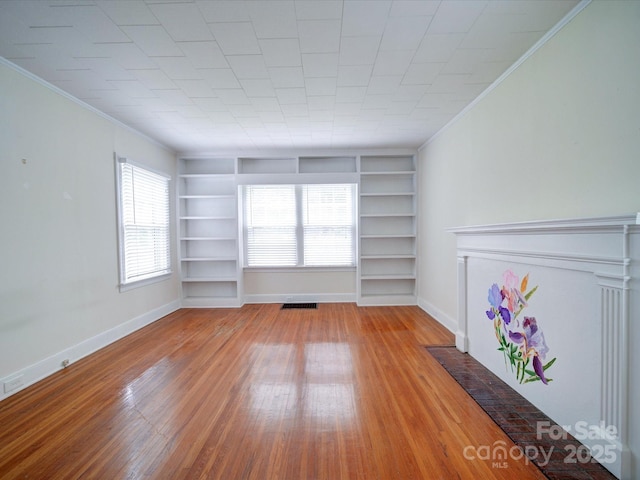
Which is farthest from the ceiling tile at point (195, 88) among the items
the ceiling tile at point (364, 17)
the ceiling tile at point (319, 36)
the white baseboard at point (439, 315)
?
the white baseboard at point (439, 315)

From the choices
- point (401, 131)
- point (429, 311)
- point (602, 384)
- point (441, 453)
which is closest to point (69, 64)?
point (401, 131)

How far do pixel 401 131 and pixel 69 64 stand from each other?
12.0 feet

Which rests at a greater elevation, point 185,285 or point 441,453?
point 185,285

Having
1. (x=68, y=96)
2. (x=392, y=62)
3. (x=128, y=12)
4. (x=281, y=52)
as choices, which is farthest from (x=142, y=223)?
(x=392, y=62)

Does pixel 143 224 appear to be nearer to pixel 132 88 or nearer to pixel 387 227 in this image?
pixel 132 88

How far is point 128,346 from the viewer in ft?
11.1

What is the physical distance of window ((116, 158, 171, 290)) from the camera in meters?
3.72

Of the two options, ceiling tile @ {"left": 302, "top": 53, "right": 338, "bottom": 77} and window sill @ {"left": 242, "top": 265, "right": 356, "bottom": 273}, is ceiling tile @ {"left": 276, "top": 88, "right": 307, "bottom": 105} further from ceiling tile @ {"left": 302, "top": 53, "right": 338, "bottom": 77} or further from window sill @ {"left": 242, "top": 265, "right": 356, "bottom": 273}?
window sill @ {"left": 242, "top": 265, "right": 356, "bottom": 273}

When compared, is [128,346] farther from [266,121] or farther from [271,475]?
[266,121]

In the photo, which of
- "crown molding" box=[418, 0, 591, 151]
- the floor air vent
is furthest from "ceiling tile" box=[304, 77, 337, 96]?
the floor air vent

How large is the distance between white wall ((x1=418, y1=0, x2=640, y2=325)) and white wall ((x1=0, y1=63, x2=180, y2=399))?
13.7 feet

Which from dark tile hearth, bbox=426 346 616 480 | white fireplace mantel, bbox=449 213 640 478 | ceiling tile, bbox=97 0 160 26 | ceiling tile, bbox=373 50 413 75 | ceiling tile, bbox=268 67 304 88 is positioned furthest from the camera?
ceiling tile, bbox=268 67 304 88

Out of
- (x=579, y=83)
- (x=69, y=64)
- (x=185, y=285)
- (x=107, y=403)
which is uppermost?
(x=69, y=64)

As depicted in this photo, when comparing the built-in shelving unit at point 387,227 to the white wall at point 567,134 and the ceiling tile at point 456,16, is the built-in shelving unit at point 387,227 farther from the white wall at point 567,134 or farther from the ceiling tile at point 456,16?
the ceiling tile at point 456,16
